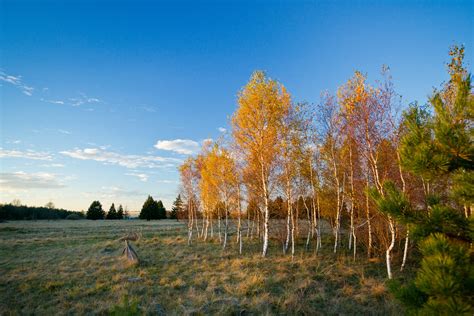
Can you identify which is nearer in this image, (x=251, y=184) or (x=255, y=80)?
(x=255, y=80)

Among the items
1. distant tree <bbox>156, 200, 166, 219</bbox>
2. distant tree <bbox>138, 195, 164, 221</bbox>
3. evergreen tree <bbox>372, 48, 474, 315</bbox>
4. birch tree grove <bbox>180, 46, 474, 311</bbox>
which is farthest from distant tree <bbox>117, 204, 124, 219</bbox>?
evergreen tree <bbox>372, 48, 474, 315</bbox>

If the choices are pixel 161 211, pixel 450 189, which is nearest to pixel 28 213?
pixel 161 211

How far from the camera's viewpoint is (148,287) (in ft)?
33.0

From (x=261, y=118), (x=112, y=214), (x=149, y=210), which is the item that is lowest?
(x=112, y=214)

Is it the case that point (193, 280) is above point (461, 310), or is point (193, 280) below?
below

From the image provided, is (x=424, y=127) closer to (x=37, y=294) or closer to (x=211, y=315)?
(x=211, y=315)

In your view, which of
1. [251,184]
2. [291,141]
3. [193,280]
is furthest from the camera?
[251,184]

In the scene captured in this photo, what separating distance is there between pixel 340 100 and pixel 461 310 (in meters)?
12.7

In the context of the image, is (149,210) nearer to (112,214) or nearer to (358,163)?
(112,214)

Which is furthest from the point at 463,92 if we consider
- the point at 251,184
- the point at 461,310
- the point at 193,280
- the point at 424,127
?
the point at 251,184

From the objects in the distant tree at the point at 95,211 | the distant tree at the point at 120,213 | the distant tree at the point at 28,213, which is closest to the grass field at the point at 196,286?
the distant tree at the point at 95,211

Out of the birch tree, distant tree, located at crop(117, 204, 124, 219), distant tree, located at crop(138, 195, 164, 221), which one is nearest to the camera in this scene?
the birch tree

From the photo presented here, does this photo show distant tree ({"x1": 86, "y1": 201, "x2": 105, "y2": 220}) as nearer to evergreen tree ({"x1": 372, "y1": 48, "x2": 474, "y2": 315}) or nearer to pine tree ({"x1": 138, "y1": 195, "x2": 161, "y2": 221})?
pine tree ({"x1": 138, "y1": 195, "x2": 161, "y2": 221})

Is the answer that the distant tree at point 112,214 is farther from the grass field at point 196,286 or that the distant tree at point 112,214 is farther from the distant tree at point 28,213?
the grass field at point 196,286
